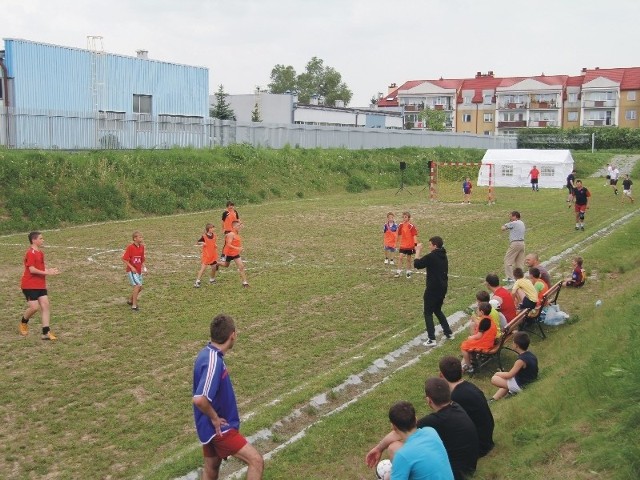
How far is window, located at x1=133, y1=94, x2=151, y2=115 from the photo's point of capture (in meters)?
45.5

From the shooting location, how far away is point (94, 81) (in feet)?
140

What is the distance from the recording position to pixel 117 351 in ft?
39.9

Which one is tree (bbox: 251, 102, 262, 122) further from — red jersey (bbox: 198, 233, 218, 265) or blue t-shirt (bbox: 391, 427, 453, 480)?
blue t-shirt (bbox: 391, 427, 453, 480)

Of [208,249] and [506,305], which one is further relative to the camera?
[208,249]

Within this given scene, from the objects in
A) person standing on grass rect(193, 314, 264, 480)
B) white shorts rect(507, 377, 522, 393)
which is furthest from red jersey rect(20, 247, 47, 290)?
white shorts rect(507, 377, 522, 393)

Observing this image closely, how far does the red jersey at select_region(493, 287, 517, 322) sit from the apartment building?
88650mm

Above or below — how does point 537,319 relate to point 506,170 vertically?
below

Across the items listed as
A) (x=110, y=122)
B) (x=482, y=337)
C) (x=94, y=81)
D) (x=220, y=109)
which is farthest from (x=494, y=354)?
(x=220, y=109)

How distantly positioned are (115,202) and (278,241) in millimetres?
10473

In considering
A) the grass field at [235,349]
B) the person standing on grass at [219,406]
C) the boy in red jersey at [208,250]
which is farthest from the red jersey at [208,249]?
the person standing on grass at [219,406]

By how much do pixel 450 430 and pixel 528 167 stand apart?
144 feet

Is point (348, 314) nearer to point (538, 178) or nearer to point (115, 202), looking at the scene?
point (115, 202)

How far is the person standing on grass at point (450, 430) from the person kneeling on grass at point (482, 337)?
12.8 ft

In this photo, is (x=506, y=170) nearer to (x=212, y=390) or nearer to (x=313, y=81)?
(x=212, y=390)
